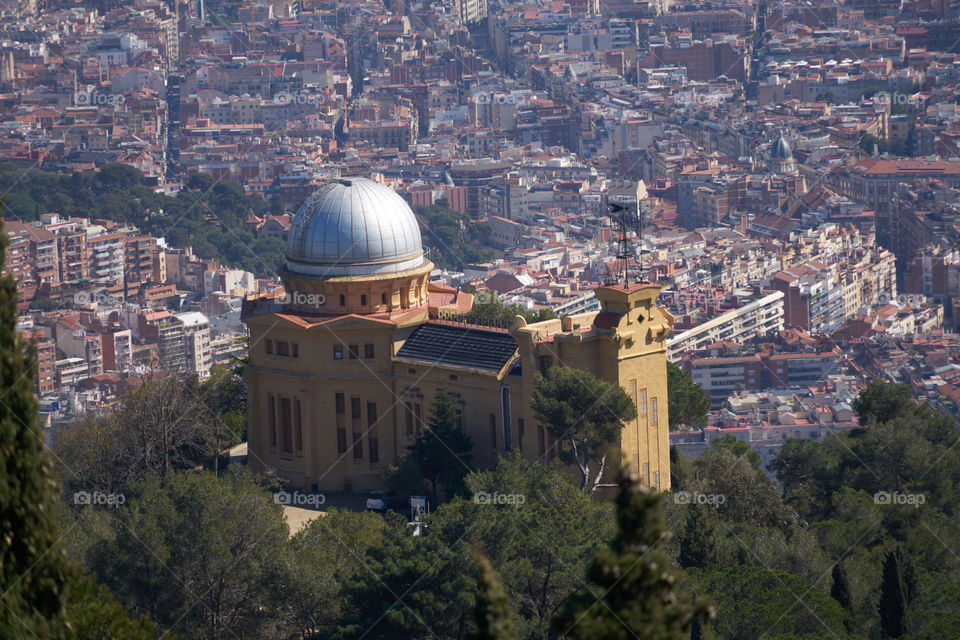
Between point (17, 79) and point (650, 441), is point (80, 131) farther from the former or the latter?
point (650, 441)

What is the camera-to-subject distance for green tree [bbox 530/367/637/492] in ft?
97.0

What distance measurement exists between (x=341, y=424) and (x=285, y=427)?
1.19 metres

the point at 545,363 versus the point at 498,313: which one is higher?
the point at 545,363

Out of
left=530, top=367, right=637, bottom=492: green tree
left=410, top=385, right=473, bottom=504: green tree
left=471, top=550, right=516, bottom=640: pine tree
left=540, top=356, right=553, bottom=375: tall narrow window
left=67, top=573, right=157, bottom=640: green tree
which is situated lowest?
left=410, top=385, right=473, bottom=504: green tree

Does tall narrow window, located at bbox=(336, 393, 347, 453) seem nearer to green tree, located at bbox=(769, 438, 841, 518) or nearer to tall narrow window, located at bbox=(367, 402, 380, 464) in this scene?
tall narrow window, located at bbox=(367, 402, 380, 464)

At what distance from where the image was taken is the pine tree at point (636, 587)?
1265 cm

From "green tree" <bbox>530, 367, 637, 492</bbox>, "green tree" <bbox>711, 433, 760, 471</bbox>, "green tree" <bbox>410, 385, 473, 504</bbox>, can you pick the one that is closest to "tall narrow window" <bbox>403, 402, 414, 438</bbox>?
"green tree" <bbox>410, 385, 473, 504</bbox>

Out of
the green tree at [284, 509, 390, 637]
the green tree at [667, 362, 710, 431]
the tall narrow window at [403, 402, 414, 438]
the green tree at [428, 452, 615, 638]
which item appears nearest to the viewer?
the green tree at [428, 452, 615, 638]

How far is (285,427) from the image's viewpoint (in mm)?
34500

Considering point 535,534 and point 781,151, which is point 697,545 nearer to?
point 535,534

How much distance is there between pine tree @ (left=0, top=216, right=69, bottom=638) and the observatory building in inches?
689

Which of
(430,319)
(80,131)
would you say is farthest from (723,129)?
(430,319)

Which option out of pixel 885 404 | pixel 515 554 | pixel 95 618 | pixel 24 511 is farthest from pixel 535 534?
pixel 24 511

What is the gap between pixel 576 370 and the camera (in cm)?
2992
